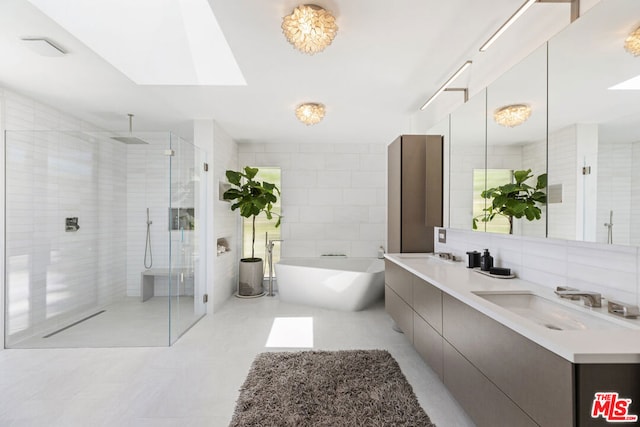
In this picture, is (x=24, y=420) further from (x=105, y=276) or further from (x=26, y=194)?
(x=26, y=194)

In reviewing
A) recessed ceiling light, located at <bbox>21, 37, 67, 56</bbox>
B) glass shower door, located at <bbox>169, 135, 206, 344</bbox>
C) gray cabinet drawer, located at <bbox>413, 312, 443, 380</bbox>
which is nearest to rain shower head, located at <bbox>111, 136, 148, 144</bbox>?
Answer: glass shower door, located at <bbox>169, 135, 206, 344</bbox>

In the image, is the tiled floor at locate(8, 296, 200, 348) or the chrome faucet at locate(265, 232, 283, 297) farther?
the chrome faucet at locate(265, 232, 283, 297)

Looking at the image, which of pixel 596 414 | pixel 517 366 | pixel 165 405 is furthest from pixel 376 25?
pixel 165 405

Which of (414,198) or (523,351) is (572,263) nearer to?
(523,351)

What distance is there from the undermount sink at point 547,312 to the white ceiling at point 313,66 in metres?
1.55

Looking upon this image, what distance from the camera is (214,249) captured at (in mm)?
4289

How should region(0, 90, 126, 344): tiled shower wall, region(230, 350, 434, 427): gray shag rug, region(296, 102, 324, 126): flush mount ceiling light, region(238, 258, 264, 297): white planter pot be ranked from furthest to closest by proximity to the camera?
region(238, 258, 264, 297): white planter pot < region(296, 102, 324, 126): flush mount ceiling light < region(0, 90, 126, 344): tiled shower wall < region(230, 350, 434, 427): gray shag rug

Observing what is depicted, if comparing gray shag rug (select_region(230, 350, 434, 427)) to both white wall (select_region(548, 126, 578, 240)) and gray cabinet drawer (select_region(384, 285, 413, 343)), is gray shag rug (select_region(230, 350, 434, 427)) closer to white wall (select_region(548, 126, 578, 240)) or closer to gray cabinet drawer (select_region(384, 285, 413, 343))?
gray cabinet drawer (select_region(384, 285, 413, 343))

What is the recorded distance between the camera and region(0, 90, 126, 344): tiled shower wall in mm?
3143

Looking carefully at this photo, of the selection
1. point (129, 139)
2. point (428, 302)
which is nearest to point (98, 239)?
point (129, 139)

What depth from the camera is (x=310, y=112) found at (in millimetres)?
3486

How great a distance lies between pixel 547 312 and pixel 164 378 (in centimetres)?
265

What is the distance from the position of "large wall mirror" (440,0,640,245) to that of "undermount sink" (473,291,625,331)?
357 mm

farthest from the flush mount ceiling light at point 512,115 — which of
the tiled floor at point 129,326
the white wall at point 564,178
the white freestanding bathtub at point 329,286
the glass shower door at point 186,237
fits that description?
the tiled floor at point 129,326
